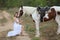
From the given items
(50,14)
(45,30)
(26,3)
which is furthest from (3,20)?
(50,14)

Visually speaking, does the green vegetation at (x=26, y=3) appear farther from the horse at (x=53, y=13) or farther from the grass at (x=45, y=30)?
the horse at (x=53, y=13)

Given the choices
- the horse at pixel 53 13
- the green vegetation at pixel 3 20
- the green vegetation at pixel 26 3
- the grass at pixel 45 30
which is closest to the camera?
the horse at pixel 53 13

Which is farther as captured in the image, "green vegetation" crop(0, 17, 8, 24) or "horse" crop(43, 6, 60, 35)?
"green vegetation" crop(0, 17, 8, 24)

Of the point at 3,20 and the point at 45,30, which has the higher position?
the point at 3,20

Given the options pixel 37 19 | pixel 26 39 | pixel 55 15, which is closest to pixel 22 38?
pixel 26 39

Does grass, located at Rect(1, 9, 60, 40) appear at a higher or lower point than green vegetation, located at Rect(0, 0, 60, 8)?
lower

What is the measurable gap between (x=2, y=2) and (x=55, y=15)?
7738 millimetres

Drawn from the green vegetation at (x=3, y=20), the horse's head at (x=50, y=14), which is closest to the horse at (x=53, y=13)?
the horse's head at (x=50, y=14)

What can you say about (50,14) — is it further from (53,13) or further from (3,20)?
(3,20)

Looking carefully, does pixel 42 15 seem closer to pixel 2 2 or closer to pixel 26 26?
pixel 26 26

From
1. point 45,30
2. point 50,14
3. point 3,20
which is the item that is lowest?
point 45,30

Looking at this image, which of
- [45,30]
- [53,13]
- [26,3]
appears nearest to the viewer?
[53,13]

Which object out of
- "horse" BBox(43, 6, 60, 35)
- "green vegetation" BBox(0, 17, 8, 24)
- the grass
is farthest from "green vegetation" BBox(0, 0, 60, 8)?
"green vegetation" BBox(0, 17, 8, 24)

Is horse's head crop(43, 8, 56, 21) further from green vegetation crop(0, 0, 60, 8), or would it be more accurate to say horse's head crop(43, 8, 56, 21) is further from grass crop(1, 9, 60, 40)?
green vegetation crop(0, 0, 60, 8)
